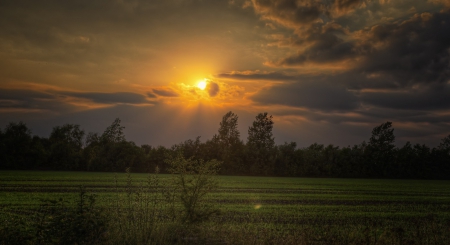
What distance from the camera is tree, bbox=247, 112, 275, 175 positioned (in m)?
103

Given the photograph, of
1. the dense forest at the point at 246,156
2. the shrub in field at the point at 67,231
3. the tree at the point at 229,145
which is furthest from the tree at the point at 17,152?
the shrub in field at the point at 67,231

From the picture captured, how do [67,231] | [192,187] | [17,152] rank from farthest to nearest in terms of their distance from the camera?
[17,152], [192,187], [67,231]

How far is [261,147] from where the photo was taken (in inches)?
4360

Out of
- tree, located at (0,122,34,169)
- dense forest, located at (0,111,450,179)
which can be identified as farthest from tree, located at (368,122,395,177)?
tree, located at (0,122,34,169)

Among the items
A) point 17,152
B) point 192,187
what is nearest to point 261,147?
point 17,152

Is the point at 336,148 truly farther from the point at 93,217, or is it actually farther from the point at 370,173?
the point at 93,217

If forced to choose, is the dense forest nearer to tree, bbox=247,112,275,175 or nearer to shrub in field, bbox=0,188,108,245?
tree, bbox=247,112,275,175

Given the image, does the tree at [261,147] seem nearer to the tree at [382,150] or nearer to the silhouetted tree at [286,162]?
the silhouetted tree at [286,162]

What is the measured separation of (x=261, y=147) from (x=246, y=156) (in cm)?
835

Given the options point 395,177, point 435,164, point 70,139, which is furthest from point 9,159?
point 435,164

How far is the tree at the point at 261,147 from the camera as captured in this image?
338 ft

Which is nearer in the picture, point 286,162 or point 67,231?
point 67,231

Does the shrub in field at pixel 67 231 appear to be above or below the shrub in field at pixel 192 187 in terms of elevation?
below

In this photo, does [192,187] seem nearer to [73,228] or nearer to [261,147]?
[73,228]
